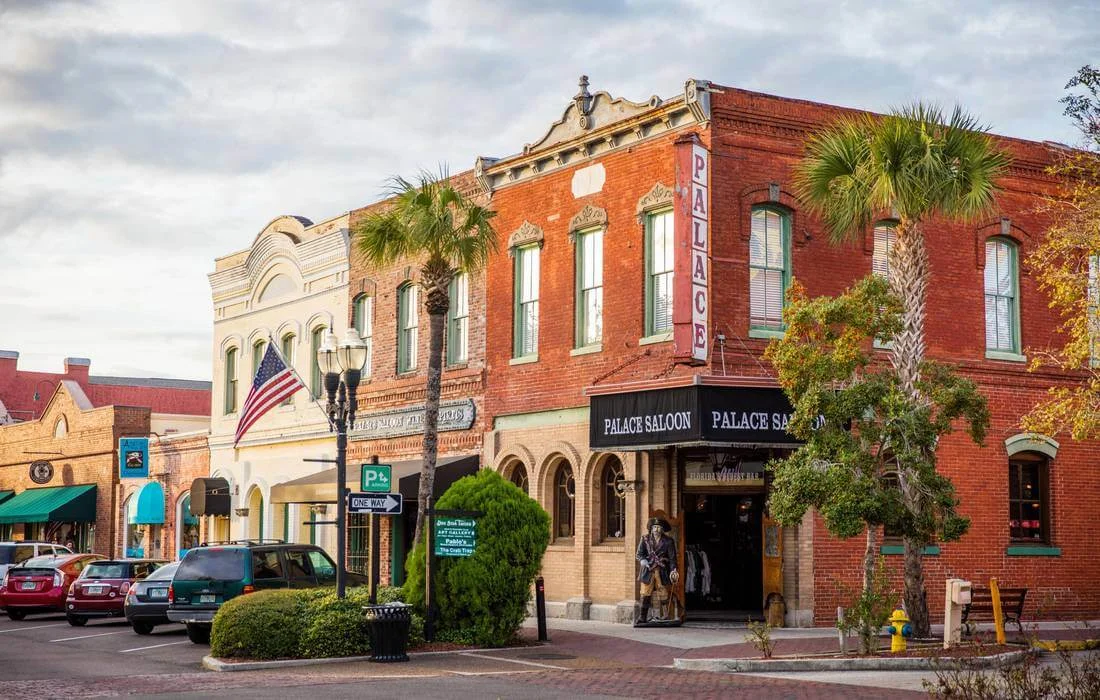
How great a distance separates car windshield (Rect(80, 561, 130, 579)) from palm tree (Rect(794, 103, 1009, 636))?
15.5 meters

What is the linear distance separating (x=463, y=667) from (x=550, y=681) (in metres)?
1.95

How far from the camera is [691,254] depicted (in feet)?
73.3

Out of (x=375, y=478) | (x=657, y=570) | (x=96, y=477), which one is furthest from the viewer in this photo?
(x=96, y=477)

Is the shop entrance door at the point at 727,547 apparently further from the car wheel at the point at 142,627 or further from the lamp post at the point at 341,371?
the car wheel at the point at 142,627

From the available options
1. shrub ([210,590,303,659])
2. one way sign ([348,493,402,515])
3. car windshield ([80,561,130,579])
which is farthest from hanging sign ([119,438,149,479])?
shrub ([210,590,303,659])

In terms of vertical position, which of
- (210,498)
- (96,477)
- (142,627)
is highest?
(96,477)

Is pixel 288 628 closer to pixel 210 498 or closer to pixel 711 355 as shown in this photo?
pixel 711 355

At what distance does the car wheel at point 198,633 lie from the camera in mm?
22609

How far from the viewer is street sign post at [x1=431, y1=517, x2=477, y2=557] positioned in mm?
20531

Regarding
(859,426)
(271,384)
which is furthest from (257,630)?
(271,384)

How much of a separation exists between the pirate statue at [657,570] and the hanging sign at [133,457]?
23.0 meters

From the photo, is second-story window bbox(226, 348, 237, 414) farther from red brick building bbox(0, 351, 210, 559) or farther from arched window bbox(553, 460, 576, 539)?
arched window bbox(553, 460, 576, 539)

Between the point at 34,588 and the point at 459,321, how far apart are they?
1046 cm

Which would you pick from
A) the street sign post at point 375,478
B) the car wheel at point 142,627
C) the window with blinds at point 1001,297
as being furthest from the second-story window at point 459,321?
the window with blinds at point 1001,297
